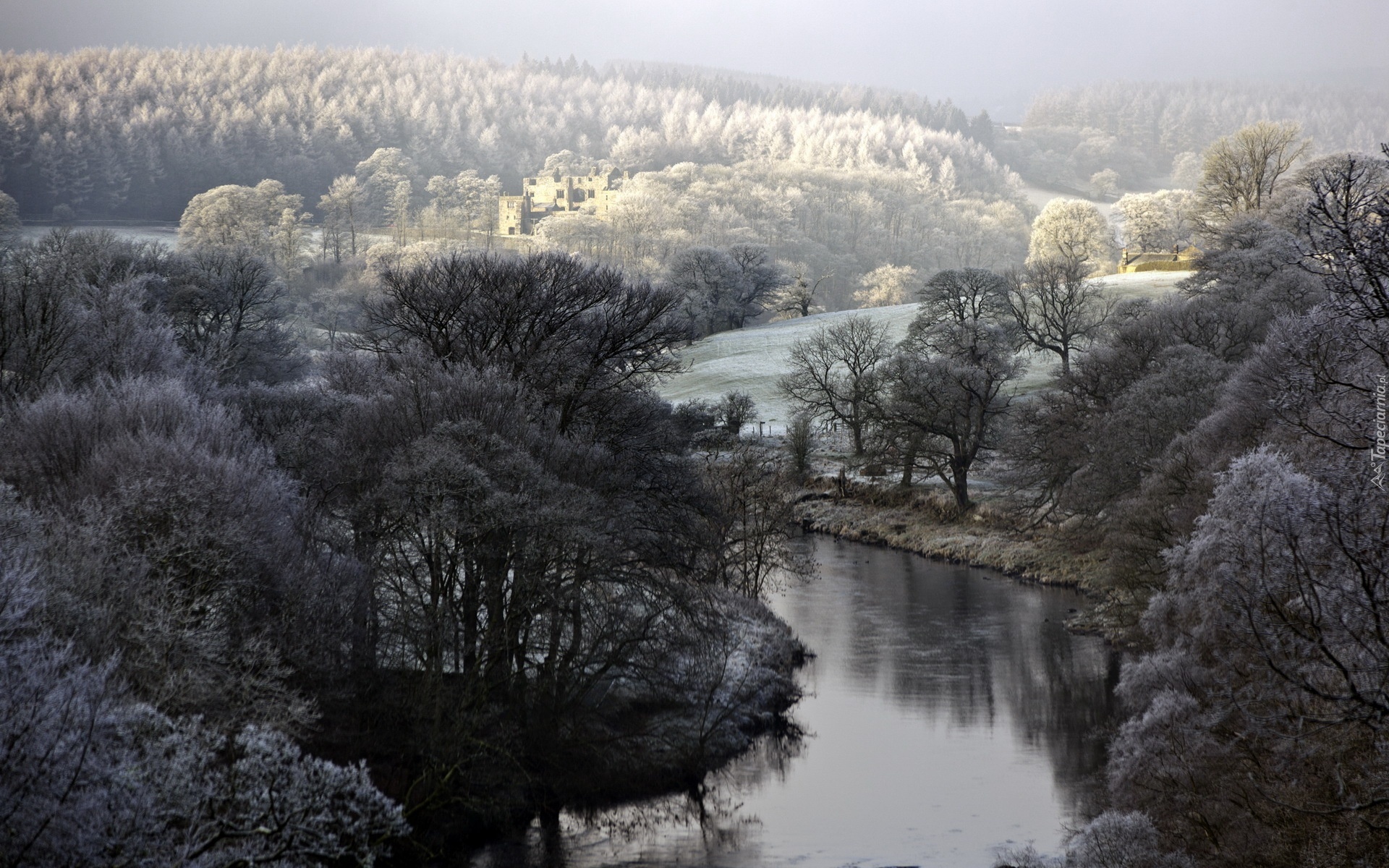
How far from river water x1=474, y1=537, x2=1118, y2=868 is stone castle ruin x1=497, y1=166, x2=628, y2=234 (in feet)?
370

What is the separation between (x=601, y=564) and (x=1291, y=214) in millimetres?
39388

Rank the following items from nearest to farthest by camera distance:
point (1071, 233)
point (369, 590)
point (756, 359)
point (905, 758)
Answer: point (369, 590) < point (905, 758) < point (756, 359) < point (1071, 233)

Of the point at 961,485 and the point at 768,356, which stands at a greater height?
the point at 768,356

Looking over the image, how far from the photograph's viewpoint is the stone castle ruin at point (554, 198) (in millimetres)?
140250

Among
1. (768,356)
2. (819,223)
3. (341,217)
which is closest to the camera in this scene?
(768,356)

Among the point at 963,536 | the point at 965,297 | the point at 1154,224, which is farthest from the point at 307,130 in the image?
the point at 963,536

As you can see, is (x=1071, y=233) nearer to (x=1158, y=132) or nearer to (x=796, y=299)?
(x=796, y=299)

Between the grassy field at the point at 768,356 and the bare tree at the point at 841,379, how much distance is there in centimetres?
299

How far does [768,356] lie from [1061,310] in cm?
1919

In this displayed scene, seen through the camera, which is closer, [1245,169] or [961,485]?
[961,485]

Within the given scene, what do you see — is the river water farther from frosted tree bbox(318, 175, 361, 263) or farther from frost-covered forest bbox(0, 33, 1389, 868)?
frosted tree bbox(318, 175, 361, 263)

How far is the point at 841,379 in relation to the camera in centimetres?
5747

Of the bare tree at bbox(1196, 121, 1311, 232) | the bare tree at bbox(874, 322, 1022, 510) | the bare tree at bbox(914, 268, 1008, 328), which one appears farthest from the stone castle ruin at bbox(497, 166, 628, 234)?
the bare tree at bbox(874, 322, 1022, 510)

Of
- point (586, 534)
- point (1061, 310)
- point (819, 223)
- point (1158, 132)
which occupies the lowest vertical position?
point (586, 534)
